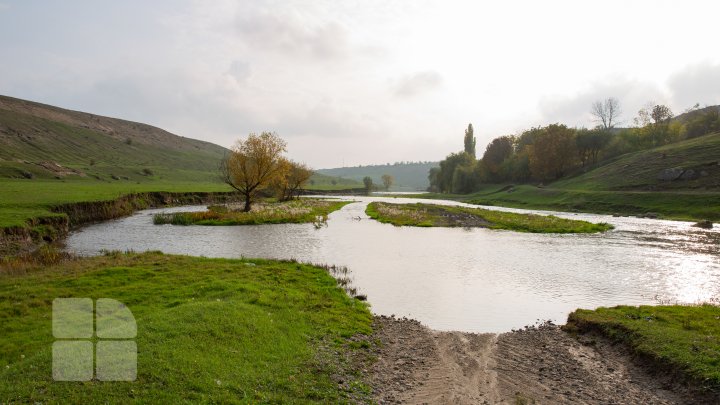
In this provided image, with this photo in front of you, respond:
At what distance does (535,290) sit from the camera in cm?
2373

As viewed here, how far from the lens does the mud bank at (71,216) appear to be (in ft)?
102

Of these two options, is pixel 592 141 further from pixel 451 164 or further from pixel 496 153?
pixel 451 164

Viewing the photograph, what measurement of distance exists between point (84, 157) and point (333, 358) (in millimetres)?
174989

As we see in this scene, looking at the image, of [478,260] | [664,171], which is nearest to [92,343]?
[478,260]

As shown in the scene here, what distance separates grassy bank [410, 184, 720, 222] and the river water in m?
14.7

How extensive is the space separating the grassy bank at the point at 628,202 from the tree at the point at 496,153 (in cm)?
5006

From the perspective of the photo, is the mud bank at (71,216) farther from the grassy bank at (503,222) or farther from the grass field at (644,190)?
the grass field at (644,190)

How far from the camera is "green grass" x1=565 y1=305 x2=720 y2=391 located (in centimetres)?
1244

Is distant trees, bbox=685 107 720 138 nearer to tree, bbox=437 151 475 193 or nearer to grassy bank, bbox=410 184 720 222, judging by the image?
grassy bank, bbox=410 184 720 222

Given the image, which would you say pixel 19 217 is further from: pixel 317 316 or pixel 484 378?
pixel 484 378

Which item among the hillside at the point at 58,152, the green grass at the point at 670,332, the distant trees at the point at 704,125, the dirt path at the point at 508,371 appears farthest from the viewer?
the distant trees at the point at 704,125

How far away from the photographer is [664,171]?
276 feet

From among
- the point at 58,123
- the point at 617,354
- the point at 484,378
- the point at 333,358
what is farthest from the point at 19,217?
the point at 58,123


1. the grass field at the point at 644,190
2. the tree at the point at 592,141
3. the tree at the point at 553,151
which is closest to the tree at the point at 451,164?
the tree at the point at 553,151
